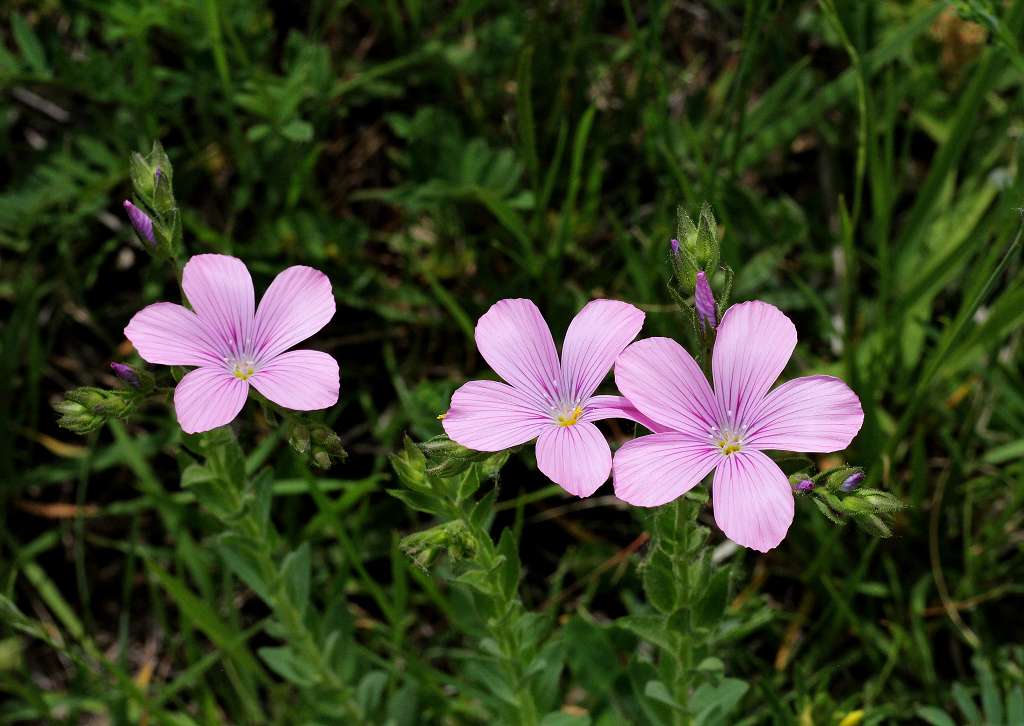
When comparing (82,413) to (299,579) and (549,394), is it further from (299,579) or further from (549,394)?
(549,394)

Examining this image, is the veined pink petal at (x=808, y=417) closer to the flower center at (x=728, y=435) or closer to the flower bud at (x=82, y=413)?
the flower center at (x=728, y=435)

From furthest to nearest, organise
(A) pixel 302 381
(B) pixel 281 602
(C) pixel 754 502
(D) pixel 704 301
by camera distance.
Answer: (B) pixel 281 602
(A) pixel 302 381
(D) pixel 704 301
(C) pixel 754 502

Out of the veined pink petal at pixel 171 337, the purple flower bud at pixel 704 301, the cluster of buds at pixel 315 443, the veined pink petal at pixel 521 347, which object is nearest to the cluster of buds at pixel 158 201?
the veined pink petal at pixel 171 337

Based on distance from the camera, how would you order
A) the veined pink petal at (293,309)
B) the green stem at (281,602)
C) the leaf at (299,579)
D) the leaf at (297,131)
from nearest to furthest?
the veined pink petal at (293,309) → the green stem at (281,602) → the leaf at (299,579) → the leaf at (297,131)

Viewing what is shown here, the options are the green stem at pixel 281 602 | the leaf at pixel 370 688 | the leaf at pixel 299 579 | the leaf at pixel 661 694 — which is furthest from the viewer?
the leaf at pixel 370 688

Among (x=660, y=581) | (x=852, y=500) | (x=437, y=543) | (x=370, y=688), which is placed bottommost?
(x=370, y=688)

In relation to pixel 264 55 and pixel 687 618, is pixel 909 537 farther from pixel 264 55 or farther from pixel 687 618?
pixel 264 55

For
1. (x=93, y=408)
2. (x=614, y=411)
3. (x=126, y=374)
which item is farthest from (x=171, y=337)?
(x=614, y=411)
